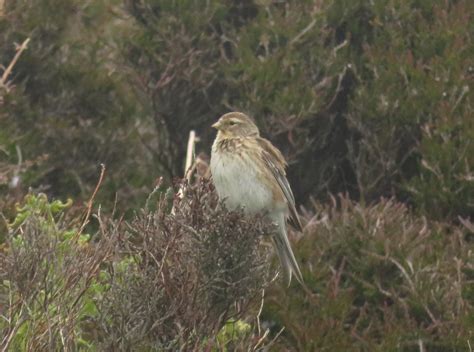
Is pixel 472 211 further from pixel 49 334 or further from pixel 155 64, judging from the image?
pixel 49 334

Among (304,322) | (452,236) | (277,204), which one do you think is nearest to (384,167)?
(452,236)

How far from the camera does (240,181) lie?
619 cm

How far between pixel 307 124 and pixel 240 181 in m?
3.79

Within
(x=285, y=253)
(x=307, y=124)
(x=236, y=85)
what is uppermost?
(x=285, y=253)

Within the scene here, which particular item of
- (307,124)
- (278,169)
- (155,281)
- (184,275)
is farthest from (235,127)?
(307,124)

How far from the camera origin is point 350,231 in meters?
7.95

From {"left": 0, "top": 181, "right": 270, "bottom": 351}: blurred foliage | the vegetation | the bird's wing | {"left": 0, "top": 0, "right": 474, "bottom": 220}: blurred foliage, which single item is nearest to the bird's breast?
the bird's wing

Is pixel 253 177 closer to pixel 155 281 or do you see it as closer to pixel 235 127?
pixel 235 127

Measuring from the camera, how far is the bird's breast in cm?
607

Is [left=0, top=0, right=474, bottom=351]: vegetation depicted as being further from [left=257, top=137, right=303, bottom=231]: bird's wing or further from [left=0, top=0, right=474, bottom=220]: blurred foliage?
[left=257, top=137, right=303, bottom=231]: bird's wing

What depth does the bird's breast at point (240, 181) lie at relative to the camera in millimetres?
6074

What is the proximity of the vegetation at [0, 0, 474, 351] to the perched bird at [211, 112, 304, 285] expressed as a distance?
24.3 inches

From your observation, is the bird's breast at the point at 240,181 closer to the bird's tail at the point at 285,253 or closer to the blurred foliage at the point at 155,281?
the bird's tail at the point at 285,253

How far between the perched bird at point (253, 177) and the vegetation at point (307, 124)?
0.62 meters
